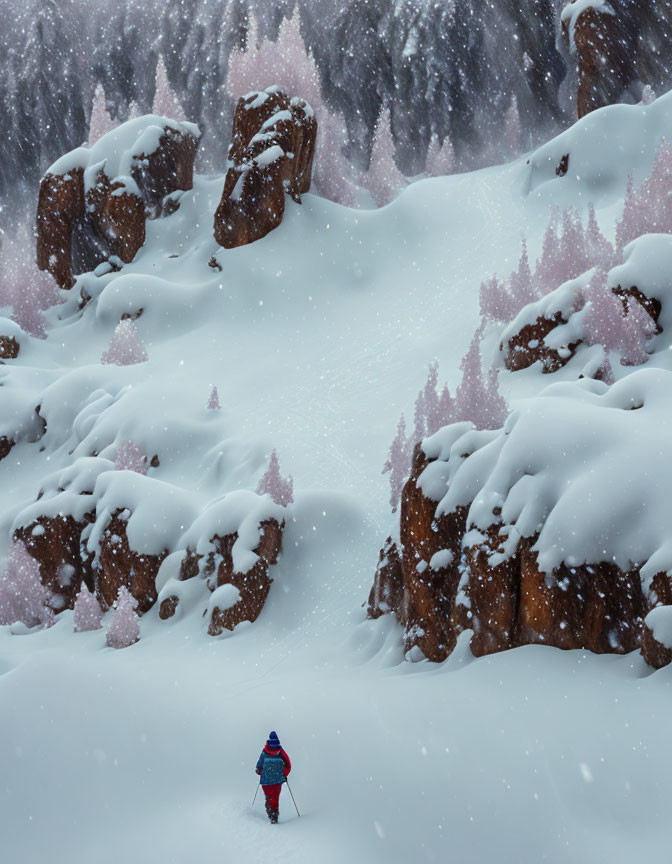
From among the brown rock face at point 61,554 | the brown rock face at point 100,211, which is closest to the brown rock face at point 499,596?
the brown rock face at point 61,554

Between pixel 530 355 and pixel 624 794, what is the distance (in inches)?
261

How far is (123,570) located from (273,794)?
214 inches

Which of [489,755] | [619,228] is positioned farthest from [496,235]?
[489,755]

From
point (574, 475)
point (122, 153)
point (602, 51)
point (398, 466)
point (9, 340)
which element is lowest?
point (9, 340)

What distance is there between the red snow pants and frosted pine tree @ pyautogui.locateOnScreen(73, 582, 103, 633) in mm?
5203

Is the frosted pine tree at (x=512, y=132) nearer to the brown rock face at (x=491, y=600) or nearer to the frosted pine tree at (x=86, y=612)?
the frosted pine tree at (x=86, y=612)

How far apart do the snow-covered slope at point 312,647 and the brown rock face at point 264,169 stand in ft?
1.93

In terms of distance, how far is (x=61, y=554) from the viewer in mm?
10797

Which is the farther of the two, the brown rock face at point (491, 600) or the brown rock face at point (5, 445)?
the brown rock face at point (5, 445)

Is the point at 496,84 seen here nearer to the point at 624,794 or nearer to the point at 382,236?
the point at 382,236

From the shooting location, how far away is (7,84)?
A: 104ft

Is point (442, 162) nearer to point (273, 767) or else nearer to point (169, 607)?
point (169, 607)

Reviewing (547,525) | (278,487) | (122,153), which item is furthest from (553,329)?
(122,153)

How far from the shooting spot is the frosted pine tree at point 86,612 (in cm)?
965
